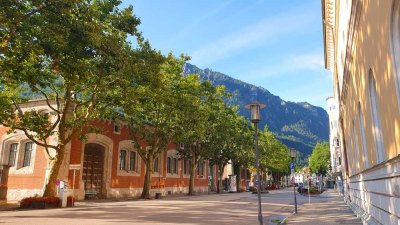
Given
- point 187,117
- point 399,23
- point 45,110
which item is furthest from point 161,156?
point 399,23

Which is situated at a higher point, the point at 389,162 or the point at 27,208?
the point at 389,162

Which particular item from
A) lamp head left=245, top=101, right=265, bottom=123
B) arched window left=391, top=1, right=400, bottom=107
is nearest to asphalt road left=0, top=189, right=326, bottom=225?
lamp head left=245, top=101, right=265, bottom=123

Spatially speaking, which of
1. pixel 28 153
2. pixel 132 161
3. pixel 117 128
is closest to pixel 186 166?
pixel 132 161

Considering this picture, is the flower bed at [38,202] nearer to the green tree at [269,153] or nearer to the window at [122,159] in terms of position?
the window at [122,159]

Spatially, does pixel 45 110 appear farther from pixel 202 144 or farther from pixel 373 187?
pixel 373 187

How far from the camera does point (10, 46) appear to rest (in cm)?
1388

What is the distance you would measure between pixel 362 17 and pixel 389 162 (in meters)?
3.66

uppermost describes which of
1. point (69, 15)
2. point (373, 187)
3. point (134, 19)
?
point (134, 19)

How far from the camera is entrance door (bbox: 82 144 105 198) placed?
108ft

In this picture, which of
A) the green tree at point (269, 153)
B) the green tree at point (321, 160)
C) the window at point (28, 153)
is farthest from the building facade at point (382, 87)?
the green tree at point (321, 160)

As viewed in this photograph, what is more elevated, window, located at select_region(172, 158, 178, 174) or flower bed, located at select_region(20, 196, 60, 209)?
window, located at select_region(172, 158, 178, 174)

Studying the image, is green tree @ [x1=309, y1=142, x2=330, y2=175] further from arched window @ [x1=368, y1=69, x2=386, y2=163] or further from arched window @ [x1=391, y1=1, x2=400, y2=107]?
arched window @ [x1=391, y1=1, x2=400, y2=107]

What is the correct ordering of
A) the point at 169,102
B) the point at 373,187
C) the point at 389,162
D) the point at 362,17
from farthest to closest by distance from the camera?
the point at 169,102 < the point at 373,187 < the point at 362,17 < the point at 389,162

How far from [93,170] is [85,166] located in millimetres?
1281
